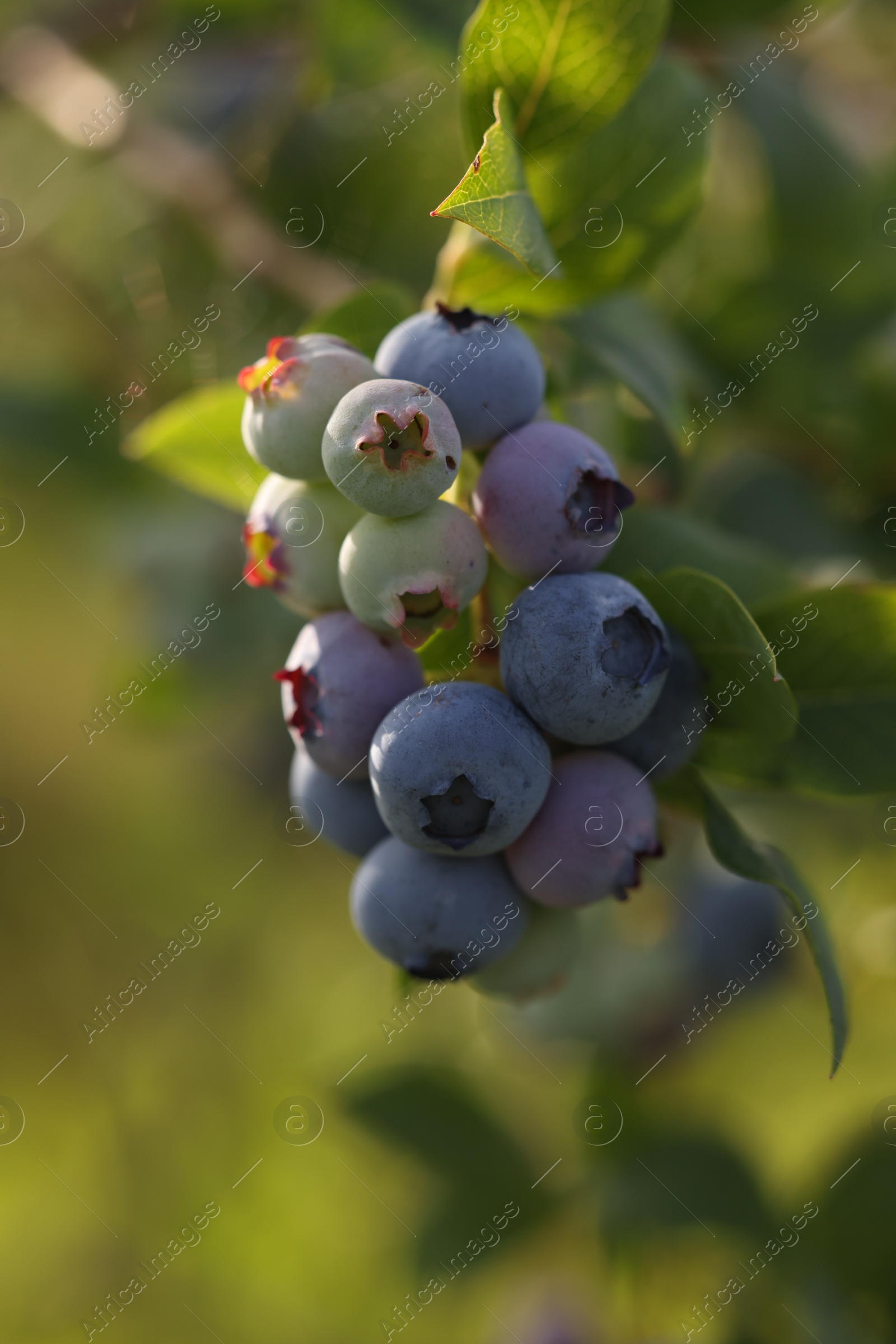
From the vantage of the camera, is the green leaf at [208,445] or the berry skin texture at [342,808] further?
the green leaf at [208,445]

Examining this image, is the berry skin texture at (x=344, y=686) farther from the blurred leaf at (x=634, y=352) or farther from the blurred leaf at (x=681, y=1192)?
the blurred leaf at (x=681, y=1192)

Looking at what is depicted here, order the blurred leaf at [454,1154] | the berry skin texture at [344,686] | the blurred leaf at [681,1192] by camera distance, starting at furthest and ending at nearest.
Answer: the blurred leaf at [454,1154], the blurred leaf at [681,1192], the berry skin texture at [344,686]

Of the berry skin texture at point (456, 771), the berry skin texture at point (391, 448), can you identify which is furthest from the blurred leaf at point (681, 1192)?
the berry skin texture at point (391, 448)

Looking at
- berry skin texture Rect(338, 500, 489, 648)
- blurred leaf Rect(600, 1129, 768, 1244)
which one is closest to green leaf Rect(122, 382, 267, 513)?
berry skin texture Rect(338, 500, 489, 648)

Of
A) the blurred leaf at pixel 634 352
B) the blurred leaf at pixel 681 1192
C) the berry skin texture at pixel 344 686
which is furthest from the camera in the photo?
the blurred leaf at pixel 681 1192

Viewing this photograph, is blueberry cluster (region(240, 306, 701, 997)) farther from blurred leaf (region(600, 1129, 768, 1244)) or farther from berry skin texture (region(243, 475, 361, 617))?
blurred leaf (region(600, 1129, 768, 1244))

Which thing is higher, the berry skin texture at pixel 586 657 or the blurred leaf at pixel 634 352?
the blurred leaf at pixel 634 352
